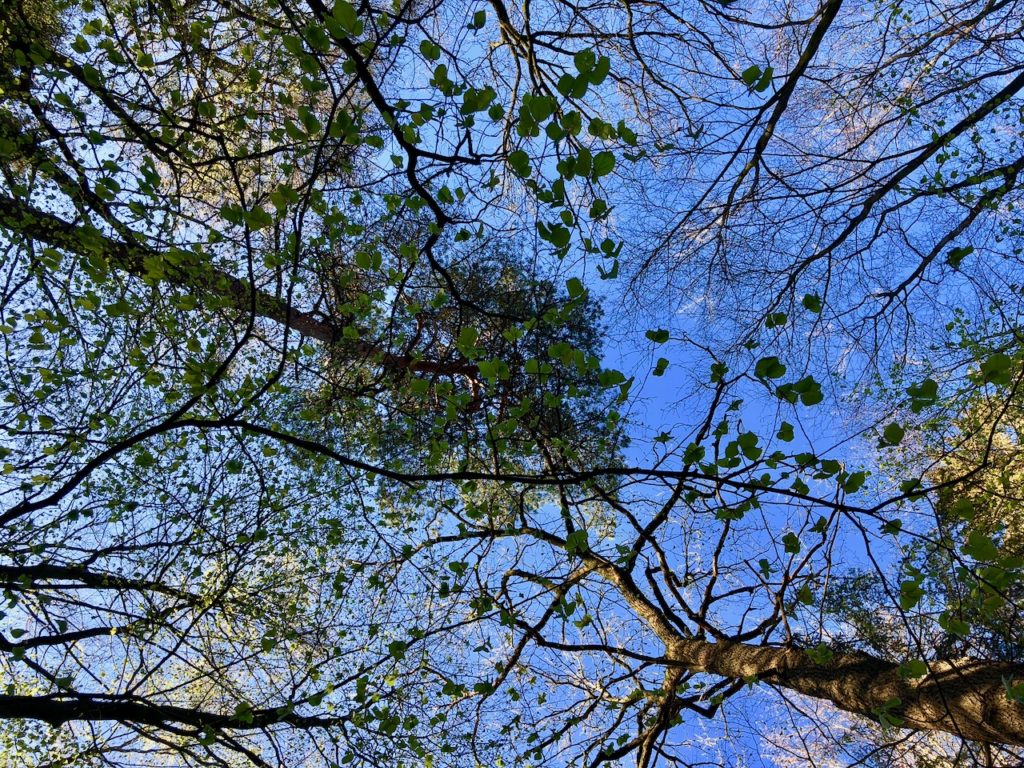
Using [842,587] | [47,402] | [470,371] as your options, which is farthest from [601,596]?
[47,402]

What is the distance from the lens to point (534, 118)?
1921mm

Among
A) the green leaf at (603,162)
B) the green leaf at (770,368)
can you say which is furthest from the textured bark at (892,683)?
the green leaf at (603,162)

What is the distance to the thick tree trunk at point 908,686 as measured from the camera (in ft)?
9.48

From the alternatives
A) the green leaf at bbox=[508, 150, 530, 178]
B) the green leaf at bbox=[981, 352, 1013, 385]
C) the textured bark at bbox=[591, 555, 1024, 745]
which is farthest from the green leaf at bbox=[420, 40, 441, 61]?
the textured bark at bbox=[591, 555, 1024, 745]

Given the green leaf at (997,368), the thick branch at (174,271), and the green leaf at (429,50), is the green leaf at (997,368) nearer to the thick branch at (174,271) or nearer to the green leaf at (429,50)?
the green leaf at (429,50)

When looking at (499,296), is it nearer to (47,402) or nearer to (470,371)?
(470,371)

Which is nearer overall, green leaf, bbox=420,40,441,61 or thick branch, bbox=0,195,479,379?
green leaf, bbox=420,40,441,61

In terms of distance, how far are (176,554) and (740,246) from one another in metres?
5.72

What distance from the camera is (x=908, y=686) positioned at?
321 cm

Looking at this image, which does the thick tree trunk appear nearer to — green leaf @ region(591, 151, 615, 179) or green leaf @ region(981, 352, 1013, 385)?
green leaf @ region(981, 352, 1013, 385)

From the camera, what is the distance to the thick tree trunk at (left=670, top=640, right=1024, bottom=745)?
289 centimetres

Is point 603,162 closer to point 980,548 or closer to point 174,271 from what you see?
point 980,548

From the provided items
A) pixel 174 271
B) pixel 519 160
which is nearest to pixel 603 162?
pixel 519 160

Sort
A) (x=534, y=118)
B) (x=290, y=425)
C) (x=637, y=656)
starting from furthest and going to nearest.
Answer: (x=290, y=425)
(x=637, y=656)
(x=534, y=118)
